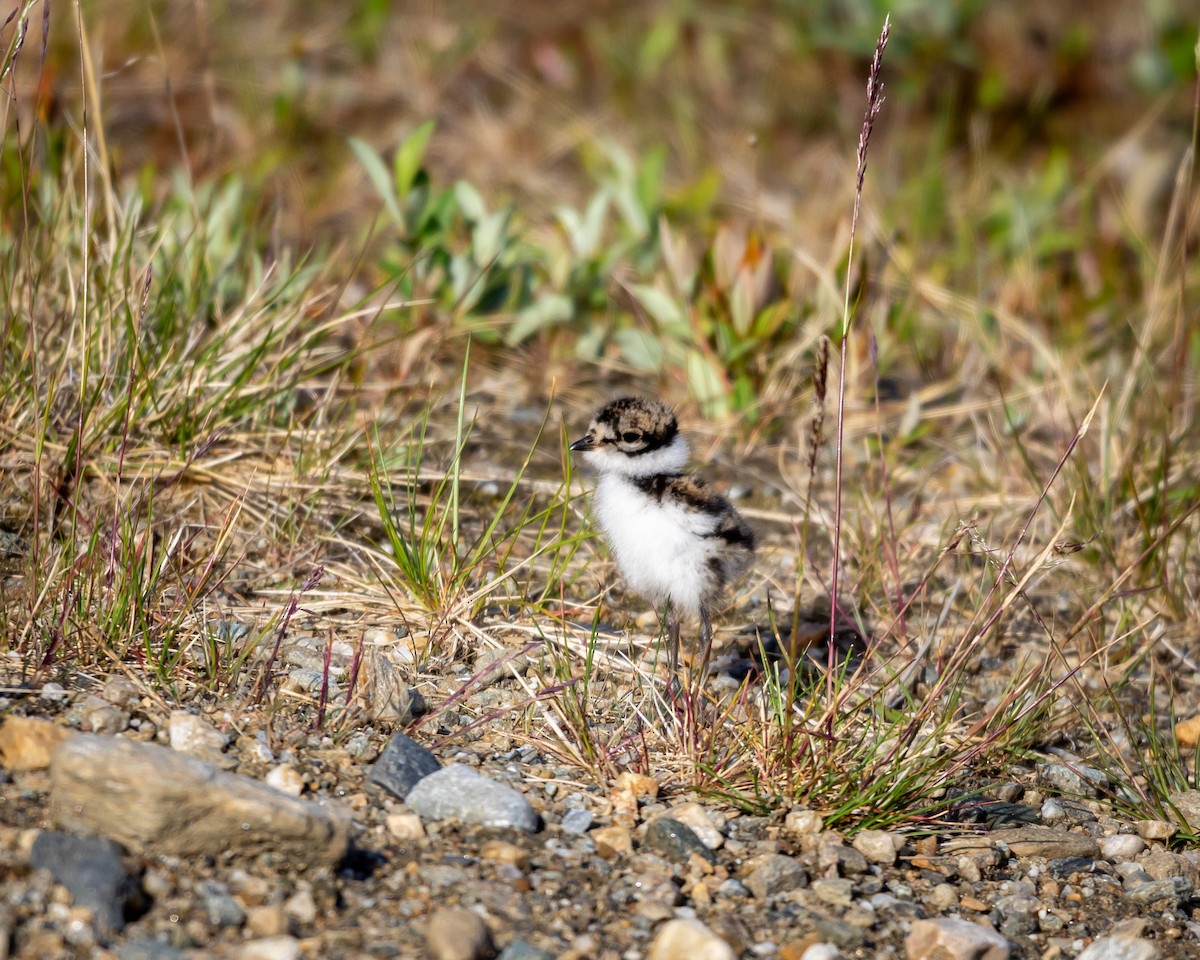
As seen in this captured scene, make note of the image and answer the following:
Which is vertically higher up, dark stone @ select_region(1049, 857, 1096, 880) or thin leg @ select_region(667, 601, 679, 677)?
thin leg @ select_region(667, 601, 679, 677)

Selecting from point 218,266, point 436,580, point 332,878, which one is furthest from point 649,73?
point 332,878

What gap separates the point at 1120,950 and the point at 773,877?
2.41 ft

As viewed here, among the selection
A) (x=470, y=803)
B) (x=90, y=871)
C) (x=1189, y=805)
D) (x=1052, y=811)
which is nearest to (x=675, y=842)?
(x=470, y=803)

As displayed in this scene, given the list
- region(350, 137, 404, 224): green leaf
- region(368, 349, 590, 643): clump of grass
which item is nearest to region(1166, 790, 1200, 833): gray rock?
region(368, 349, 590, 643): clump of grass

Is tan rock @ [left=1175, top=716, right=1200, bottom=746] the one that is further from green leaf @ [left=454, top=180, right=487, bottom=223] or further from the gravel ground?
green leaf @ [left=454, top=180, right=487, bottom=223]

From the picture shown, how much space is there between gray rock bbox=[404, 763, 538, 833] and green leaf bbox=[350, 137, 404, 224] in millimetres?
2947

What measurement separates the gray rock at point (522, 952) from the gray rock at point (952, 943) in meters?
0.78

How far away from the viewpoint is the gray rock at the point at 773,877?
307 centimetres

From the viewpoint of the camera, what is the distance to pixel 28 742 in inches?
117

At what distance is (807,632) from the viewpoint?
4395 mm

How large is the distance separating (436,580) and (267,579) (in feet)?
1.72

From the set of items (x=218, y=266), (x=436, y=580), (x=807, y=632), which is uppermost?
(x=218, y=266)

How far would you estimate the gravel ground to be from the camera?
2.69m

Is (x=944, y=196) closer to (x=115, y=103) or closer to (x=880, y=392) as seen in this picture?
(x=880, y=392)
